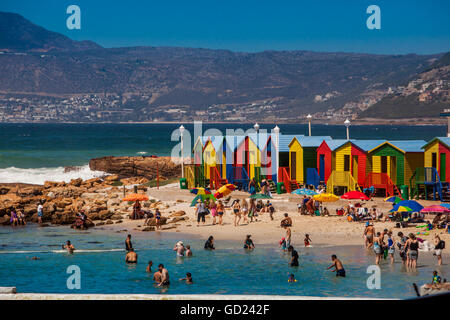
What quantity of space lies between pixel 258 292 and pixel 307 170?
21.3 metres

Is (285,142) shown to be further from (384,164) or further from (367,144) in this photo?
(384,164)

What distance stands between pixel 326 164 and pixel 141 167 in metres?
31.5

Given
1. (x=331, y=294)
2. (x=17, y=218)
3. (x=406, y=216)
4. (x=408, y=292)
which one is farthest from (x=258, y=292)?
(x=17, y=218)

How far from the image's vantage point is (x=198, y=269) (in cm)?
2427

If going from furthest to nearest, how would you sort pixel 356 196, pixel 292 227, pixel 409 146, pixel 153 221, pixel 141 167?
1. pixel 141 167
2. pixel 409 146
3. pixel 153 221
4. pixel 356 196
5. pixel 292 227

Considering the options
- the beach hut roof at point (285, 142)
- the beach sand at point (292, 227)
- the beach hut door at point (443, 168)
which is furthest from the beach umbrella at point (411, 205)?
the beach hut roof at point (285, 142)

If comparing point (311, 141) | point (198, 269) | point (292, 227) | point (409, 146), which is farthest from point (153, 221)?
point (409, 146)

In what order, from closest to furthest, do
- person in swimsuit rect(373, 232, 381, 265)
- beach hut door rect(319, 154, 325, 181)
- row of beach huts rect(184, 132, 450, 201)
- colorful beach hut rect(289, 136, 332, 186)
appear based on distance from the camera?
1. person in swimsuit rect(373, 232, 381, 265)
2. row of beach huts rect(184, 132, 450, 201)
3. beach hut door rect(319, 154, 325, 181)
4. colorful beach hut rect(289, 136, 332, 186)

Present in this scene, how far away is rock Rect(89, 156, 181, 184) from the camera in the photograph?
2608 inches

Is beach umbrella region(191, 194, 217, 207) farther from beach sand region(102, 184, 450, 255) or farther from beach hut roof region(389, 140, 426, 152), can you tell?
beach hut roof region(389, 140, 426, 152)

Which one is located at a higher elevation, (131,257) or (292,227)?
(292,227)

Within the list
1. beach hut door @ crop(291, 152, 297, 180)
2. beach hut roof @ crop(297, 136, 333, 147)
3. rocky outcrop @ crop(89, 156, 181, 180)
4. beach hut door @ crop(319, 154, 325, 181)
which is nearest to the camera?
beach hut door @ crop(319, 154, 325, 181)

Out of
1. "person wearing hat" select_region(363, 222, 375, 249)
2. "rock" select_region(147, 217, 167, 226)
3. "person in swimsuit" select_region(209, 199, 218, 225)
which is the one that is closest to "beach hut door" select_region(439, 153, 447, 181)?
"person wearing hat" select_region(363, 222, 375, 249)

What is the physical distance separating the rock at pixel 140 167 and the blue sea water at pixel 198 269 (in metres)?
34.6
